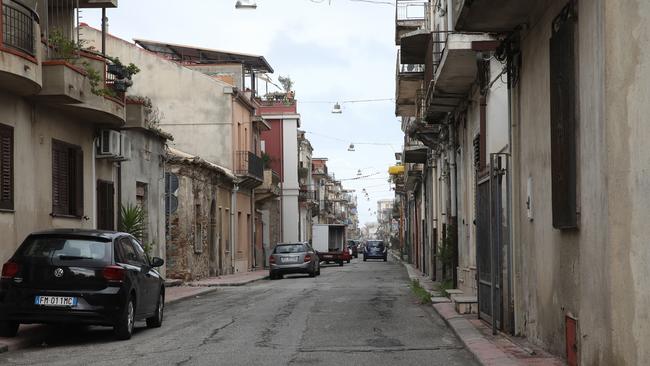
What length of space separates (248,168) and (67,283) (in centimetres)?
3137

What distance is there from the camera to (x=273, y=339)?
12258 millimetres

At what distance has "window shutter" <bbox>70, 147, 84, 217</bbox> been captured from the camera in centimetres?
1947

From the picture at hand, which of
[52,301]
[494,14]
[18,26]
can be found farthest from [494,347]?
[18,26]

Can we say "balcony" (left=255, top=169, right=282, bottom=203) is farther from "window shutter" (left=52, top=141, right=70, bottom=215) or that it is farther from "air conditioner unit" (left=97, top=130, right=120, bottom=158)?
"window shutter" (left=52, top=141, right=70, bottom=215)

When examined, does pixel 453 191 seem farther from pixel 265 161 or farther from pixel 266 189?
pixel 265 161

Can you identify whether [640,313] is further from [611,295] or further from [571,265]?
[571,265]

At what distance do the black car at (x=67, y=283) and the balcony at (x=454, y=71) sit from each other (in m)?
6.83

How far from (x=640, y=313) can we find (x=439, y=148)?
2110 cm

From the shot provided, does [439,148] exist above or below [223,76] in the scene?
below

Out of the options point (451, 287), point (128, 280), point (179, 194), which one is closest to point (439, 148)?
point (451, 287)

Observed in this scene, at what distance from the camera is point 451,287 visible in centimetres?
2219

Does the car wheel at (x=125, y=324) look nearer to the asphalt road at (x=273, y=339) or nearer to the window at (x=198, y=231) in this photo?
Answer: the asphalt road at (x=273, y=339)

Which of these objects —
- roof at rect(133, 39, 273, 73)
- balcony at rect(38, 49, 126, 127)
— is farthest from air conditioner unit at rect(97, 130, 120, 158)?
roof at rect(133, 39, 273, 73)

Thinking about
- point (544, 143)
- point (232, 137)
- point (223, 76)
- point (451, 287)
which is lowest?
point (451, 287)
